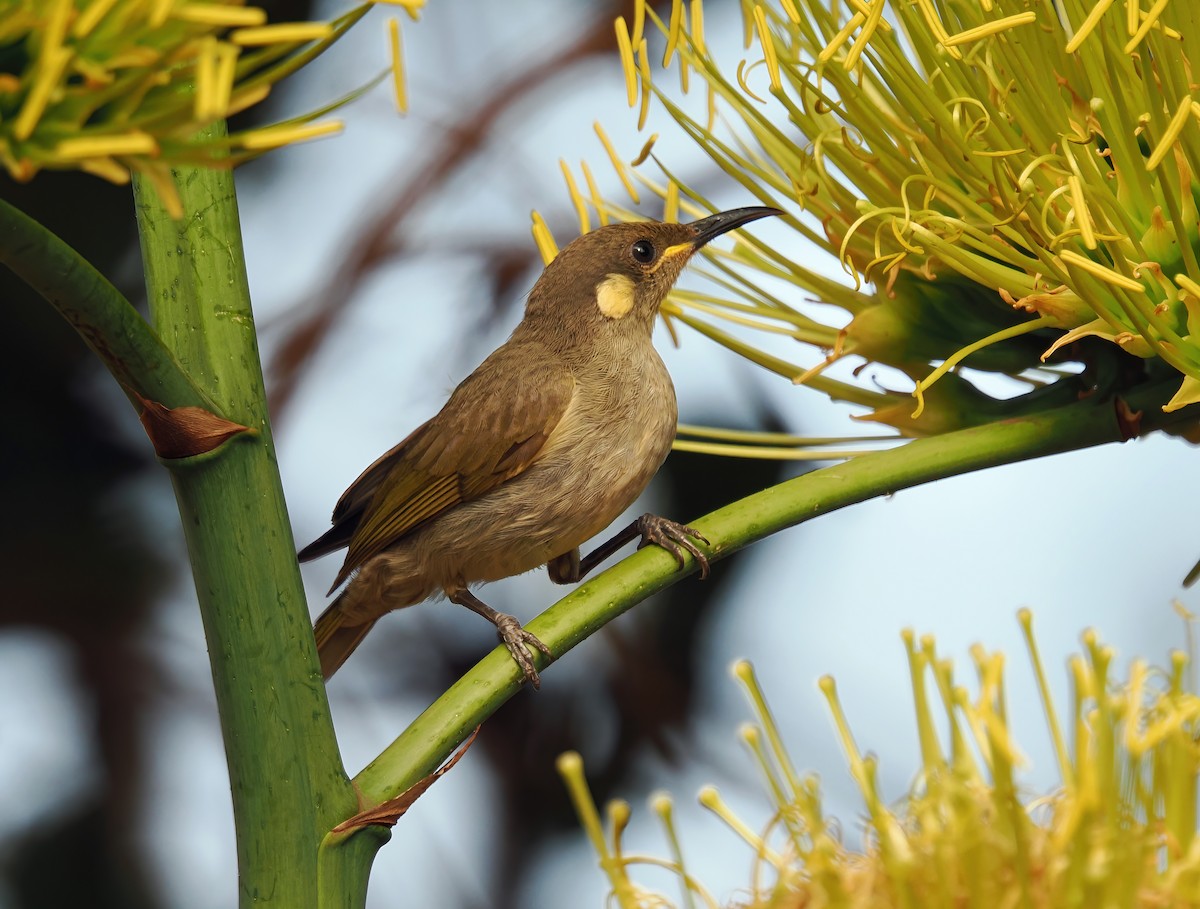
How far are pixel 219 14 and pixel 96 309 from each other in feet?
0.48

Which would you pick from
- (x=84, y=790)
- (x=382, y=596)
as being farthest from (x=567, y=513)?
(x=84, y=790)

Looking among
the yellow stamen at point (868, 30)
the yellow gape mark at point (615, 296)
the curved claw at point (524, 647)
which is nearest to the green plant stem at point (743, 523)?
the curved claw at point (524, 647)

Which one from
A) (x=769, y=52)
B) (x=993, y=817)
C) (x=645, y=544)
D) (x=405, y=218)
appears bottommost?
(x=993, y=817)

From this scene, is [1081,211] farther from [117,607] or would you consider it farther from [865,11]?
[117,607]

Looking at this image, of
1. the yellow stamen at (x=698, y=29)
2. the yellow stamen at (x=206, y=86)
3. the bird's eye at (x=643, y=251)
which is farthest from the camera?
the bird's eye at (x=643, y=251)

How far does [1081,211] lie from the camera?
0.69m

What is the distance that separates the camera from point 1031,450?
0.76m

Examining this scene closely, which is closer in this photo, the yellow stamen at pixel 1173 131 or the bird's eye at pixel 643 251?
the yellow stamen at pixel 1173 131

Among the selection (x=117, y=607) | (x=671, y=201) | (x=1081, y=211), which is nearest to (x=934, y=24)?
(x=1081, y=211)

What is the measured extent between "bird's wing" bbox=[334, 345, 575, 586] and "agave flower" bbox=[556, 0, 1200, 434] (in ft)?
0.68

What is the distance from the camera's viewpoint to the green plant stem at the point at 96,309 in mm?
522

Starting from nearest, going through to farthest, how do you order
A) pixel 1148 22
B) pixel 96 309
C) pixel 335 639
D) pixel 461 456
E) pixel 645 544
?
pixel 96 309, pixel 1148 22, pixel 645 544, pixel 461 456, pixel 335 639

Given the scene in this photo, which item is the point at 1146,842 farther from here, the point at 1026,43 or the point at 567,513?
the point at 567,513

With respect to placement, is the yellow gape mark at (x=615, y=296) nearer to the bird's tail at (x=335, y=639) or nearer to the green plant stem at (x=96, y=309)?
the bird's tail at (x=335, y=639)
